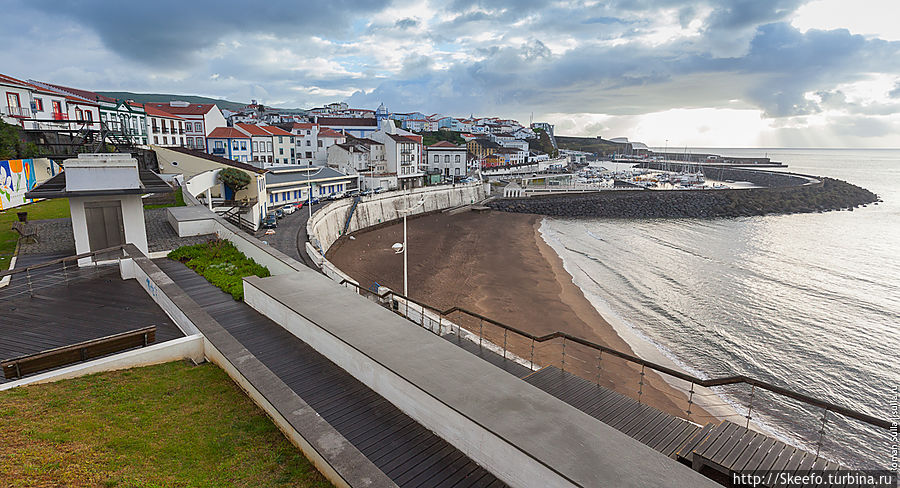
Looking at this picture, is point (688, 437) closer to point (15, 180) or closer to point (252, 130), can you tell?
point (15, 180)

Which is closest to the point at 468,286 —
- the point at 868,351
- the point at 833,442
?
the point at 833,442

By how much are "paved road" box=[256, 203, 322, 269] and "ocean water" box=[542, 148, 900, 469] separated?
1901 cm

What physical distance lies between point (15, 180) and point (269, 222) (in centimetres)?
1465

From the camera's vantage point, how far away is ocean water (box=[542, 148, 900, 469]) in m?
16.9

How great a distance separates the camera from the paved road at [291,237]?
26.0 metres

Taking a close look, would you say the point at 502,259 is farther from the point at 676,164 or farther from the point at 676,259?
the point at 676,164

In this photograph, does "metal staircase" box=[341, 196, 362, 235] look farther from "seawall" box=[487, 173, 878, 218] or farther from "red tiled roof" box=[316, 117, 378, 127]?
"red tiled roof" box=[316, 117, 378, 127]

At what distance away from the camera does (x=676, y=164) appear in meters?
176

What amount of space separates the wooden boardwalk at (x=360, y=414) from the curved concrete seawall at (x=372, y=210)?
36.6 feet

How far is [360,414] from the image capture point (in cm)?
721

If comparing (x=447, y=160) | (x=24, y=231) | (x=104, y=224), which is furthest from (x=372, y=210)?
(x=104, y=224)

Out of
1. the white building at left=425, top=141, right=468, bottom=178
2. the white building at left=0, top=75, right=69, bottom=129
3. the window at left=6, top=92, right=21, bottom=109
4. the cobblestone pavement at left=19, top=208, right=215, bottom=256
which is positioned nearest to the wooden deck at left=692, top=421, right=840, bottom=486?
the cobblestone pavement at left=19, top=208, right=215, bottom=256

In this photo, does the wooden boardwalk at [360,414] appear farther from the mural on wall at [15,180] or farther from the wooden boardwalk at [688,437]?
the mural on wall at [15,180]

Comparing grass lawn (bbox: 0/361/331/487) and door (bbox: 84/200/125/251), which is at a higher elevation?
door (bbox: 84/200/125/251)
